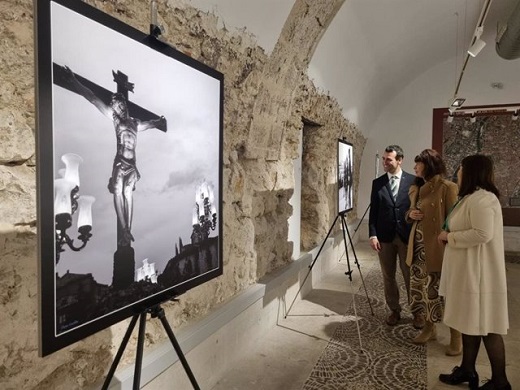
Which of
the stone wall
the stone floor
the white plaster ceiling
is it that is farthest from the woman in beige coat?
the white plaster ceiling

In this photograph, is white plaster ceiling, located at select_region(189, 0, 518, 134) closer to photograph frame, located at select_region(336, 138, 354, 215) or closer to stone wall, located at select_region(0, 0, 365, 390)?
stone wall, located at select_region(0, 0, 365, 390)

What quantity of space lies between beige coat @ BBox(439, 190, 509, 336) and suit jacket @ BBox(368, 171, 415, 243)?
40.4 inches

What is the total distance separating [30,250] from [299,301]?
339 centimetres

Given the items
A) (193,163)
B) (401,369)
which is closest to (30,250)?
(193,163)

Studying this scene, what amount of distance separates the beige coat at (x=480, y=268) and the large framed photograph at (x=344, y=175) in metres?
2.55

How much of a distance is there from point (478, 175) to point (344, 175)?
9.76 ft

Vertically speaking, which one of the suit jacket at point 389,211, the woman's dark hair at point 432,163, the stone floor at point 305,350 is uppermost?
the woman's dark hair at point 432,163

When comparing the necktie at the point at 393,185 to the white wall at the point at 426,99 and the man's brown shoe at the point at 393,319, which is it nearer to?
the man's brown shoe at the point at 393,319

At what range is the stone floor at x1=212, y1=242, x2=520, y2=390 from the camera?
103 inches

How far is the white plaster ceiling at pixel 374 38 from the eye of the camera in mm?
2922

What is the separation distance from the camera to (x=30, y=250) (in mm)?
1337

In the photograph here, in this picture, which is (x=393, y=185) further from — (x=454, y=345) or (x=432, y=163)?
(x=454, y=345)

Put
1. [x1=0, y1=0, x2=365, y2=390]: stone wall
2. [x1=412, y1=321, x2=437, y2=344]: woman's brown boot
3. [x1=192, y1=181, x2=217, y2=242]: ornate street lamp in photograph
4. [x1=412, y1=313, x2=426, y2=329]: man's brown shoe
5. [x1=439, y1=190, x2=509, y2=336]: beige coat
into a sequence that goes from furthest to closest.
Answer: [x1=412, y1=313, x2=426, y2=329]: man's brown shoe, [x1=412, y1=321, x2=437, y2=344]: woman's brown boot, [x1=439, y1=190, x2=509, y2=336]: beige coat, [x1=192, y1=181, x2=217, y2=242]: ornate street lamp in photograph, [x1=0, y1=0, x2=365, y2=390]: stone wall

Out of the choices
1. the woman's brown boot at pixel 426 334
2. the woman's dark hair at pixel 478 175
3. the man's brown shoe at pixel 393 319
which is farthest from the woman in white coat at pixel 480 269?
the man's brown shoe at pixel 393 319
